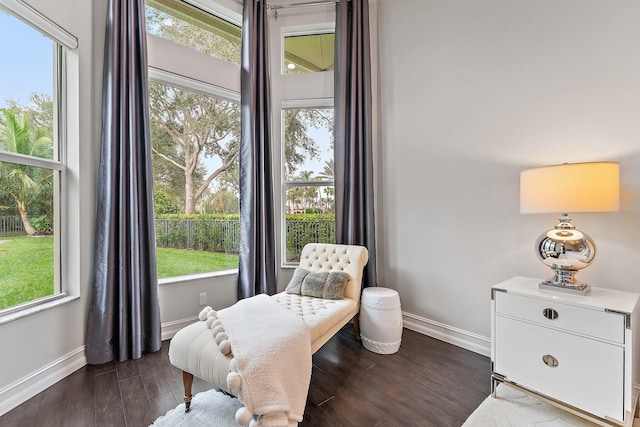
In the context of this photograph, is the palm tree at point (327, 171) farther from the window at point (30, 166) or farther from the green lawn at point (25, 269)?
the green lawn at point (25, 269)

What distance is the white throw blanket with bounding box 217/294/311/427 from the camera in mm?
1398

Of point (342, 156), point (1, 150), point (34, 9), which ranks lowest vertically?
point (1, 150)

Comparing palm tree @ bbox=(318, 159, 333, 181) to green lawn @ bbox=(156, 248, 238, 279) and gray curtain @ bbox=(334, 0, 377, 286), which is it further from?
green lawn @ bbox=(156, 248, 238, 279)

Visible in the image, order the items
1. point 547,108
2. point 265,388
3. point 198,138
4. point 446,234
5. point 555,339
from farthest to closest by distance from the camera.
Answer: point 198,138, point 446,234, point 547,108, point 555,339, point 265,388

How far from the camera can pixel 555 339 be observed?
1.62 meters

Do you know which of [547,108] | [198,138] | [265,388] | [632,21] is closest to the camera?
[265,388]

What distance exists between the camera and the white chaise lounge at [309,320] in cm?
154

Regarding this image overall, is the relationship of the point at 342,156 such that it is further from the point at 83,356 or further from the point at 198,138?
the point at 83,356

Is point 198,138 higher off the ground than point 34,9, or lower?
lower

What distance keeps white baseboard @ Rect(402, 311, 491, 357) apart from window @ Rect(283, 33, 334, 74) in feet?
9.68

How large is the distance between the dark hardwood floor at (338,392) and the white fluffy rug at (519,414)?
6 centimetres

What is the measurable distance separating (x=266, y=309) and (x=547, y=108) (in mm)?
2498

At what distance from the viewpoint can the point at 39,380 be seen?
6.28 ft

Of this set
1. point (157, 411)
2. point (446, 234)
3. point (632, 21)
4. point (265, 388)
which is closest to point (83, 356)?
point (157, 411)
